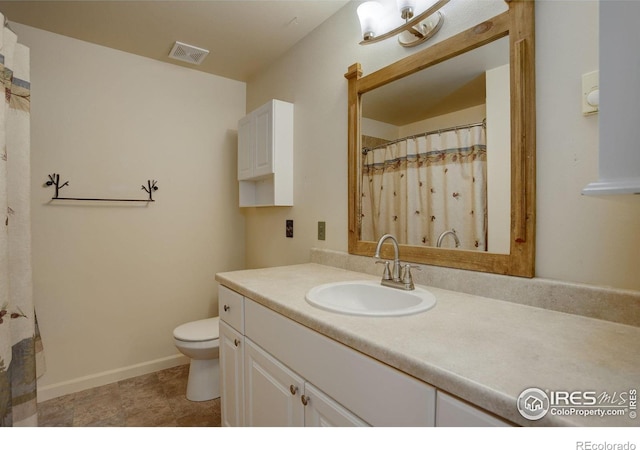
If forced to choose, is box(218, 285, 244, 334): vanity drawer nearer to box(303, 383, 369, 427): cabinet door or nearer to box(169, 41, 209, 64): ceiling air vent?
Result: box(303, 383, 369, 427): cabinet door

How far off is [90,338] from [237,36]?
2235 millimetres

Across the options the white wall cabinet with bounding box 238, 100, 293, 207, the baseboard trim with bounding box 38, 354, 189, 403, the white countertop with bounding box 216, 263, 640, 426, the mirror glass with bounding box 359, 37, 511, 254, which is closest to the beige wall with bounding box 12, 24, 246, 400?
the baseboard trim with bounding box 38, 354, 189, 403

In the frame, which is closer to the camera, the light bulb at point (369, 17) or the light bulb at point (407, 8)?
the light bulb at point (407, 8)

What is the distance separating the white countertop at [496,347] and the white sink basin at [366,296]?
6 cm

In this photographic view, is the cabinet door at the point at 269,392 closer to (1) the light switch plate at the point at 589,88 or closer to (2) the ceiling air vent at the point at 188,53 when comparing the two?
(1) the light switch plate at the point at 589,88

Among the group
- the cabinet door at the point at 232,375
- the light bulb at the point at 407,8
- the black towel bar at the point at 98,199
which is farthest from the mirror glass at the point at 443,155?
the black towel bar at the point at 98,199

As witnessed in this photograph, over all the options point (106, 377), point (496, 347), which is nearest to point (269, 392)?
point (496, 347)

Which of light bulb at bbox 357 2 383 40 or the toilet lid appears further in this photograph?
the toilet lid

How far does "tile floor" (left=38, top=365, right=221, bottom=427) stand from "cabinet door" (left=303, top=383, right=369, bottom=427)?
1069mm

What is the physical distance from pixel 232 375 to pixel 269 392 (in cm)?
36

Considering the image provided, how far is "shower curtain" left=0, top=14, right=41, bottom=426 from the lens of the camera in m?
1.24

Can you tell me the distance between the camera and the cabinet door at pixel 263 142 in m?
2.07

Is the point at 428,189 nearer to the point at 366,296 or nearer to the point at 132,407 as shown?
the point at 366,296

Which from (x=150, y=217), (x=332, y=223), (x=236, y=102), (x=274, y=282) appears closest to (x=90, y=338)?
(x=150, y=217)
